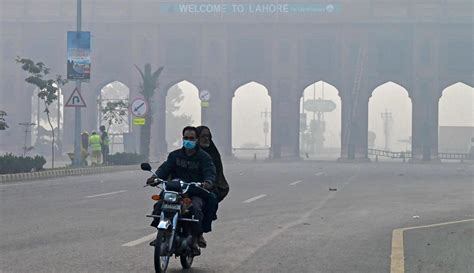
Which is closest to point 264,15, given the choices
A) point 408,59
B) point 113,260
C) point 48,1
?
point 408,59

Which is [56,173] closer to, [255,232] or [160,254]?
[255,232]

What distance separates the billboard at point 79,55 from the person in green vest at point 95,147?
413cm

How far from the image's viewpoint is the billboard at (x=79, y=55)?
29.9 m

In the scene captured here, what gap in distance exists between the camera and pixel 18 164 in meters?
25.9

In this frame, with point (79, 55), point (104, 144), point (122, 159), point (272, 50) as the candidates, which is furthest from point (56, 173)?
point (272, 50)

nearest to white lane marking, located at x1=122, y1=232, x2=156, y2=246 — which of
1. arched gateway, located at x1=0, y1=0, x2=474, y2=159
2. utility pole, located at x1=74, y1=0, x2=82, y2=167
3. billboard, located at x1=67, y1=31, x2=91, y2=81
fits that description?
billboard, located at x1=67, y1=31, x2=91, y2=81

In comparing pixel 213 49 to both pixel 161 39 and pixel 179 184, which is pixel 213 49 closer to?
pixel 161 39

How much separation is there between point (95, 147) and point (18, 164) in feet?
26.4

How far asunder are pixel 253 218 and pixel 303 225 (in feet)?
3.98

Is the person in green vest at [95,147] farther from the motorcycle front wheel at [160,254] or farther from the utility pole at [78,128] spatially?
the motorcycle front wheel at [160,254]

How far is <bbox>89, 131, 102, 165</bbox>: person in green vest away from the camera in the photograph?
3356cm

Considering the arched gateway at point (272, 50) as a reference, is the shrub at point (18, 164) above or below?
below

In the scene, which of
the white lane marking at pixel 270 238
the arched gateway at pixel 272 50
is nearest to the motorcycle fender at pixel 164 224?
the white lane marking at pixel 270 238

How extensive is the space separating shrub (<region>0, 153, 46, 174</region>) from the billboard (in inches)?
150
